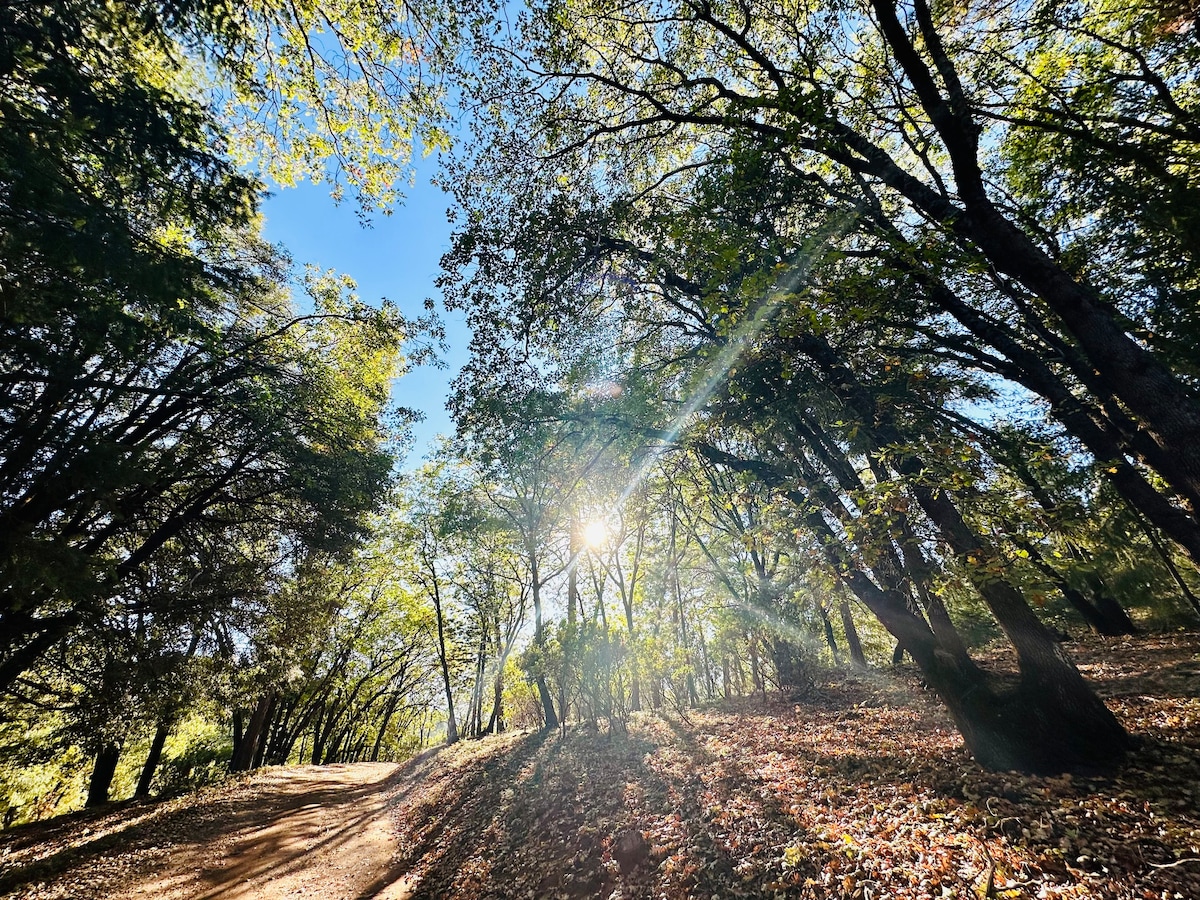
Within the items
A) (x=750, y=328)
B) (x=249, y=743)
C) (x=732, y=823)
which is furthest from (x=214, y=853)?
(x=750, y=328)

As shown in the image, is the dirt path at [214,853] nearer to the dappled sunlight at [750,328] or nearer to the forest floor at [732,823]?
the forest floor at [732,823]

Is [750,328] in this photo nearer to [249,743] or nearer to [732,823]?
[732,823]

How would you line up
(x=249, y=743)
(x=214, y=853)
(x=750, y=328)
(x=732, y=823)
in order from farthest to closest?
(x=249, y=743) < (x=214, y=853) < (x=732, y=823) < (x=750, y=328)

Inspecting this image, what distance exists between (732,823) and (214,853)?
36.9ft

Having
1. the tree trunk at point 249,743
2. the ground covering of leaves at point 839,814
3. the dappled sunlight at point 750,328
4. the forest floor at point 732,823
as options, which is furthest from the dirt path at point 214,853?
the dappled sunlight at point 750,328

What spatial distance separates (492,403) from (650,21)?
6.79 meters

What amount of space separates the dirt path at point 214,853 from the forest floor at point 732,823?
64mm

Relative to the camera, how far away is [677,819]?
720 centimetres

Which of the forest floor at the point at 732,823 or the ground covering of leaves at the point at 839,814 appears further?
the forest floor at the point at 732,823

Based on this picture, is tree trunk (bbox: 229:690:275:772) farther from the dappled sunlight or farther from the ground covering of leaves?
the dappled sunlight

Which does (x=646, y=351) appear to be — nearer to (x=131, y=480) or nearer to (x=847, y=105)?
(x=847, y=105)

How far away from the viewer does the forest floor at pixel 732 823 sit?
4102mm

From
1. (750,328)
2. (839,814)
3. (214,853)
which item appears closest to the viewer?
(750,328)

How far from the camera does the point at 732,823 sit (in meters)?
6.52
